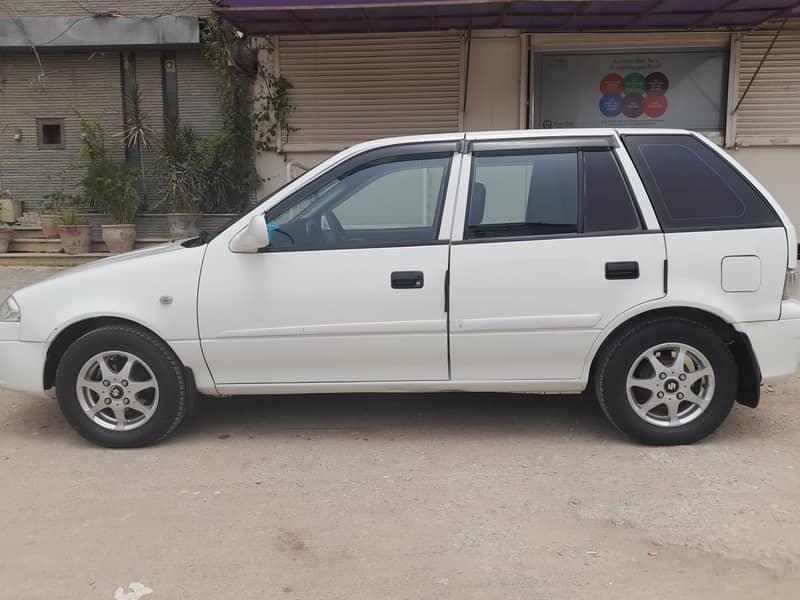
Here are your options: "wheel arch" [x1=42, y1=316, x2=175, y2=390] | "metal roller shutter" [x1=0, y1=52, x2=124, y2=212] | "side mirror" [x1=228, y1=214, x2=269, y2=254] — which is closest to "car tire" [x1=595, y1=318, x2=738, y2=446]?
"side mirror" [x1=228, y1=214, x2=269, y2=254]

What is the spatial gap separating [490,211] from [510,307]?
582 mm

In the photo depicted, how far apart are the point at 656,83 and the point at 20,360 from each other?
29.6ft

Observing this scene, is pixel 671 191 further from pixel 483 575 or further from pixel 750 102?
pixel 750 102

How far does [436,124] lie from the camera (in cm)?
1035

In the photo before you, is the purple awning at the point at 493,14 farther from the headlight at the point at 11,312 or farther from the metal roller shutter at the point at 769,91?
the headlight at the point at 11,312

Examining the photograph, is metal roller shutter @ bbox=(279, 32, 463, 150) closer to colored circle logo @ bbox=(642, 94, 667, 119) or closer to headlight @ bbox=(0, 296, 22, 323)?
colored circle logo @ bbox=(642, 94, 667, 119)

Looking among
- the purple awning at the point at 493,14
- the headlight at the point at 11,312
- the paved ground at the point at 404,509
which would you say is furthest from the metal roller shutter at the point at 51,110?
the paved ground at the point at 404,509

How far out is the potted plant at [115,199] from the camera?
10102mm

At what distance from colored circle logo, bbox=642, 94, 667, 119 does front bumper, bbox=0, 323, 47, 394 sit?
8.76 m

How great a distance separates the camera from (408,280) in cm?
416

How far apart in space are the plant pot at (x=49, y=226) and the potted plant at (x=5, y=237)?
43 cm

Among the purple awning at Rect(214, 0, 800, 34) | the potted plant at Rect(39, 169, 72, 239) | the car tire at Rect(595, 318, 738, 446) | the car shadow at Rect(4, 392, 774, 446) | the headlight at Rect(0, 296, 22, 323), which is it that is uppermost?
the purple awning at Rect(214, 0, 800, 34)

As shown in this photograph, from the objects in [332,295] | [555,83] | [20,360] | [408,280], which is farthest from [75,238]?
[408,280]

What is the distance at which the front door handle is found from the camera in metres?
4.16
